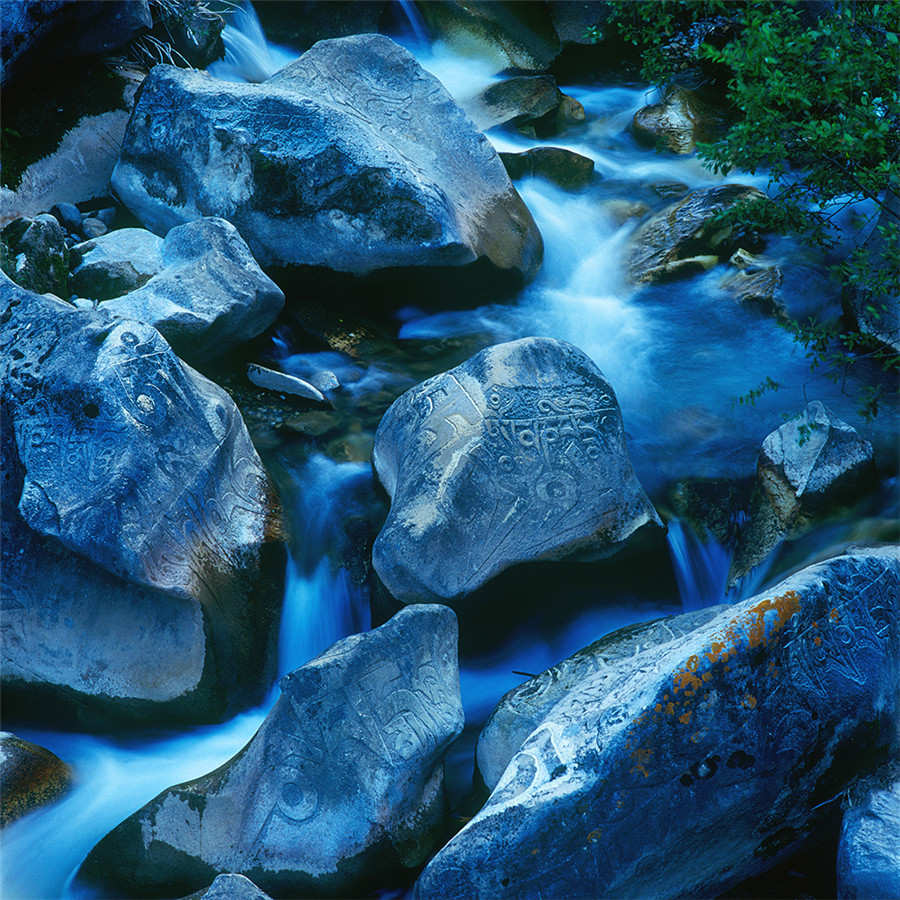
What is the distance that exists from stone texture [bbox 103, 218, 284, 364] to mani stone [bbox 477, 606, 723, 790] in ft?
8.40

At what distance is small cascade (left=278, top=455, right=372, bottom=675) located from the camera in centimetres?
446

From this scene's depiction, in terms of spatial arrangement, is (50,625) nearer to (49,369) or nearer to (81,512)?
(81,512)

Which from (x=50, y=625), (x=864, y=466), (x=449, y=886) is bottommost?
(x=864, y=466)

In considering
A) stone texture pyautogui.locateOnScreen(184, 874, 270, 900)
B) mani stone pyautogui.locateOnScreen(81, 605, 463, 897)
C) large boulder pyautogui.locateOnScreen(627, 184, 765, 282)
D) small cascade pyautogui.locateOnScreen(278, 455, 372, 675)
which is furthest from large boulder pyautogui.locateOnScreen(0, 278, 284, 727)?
large boulder pyautogui.locateOnScreen(627, 184, 765, 282)

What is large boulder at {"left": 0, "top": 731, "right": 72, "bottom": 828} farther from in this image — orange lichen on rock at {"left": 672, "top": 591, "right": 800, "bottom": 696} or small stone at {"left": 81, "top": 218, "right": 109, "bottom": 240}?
small stone at {"left": 81, "top": 218, "right": 109, "bottom": 240}

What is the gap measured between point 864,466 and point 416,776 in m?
2.60

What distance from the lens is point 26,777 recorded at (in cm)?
366

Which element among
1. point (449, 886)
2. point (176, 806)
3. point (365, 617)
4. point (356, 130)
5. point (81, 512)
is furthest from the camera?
point (356, 130)

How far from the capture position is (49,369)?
418cm

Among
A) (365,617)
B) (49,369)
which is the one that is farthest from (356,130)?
(365,617)

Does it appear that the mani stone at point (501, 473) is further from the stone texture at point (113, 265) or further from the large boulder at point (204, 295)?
the stone texture at point (113, 265)

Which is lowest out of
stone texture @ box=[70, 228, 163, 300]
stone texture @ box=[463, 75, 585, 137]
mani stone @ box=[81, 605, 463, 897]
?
stone texture @ box=[463, 75, 585, 137]

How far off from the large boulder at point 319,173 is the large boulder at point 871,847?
12.9 ft

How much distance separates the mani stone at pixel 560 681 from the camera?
3.64 m
